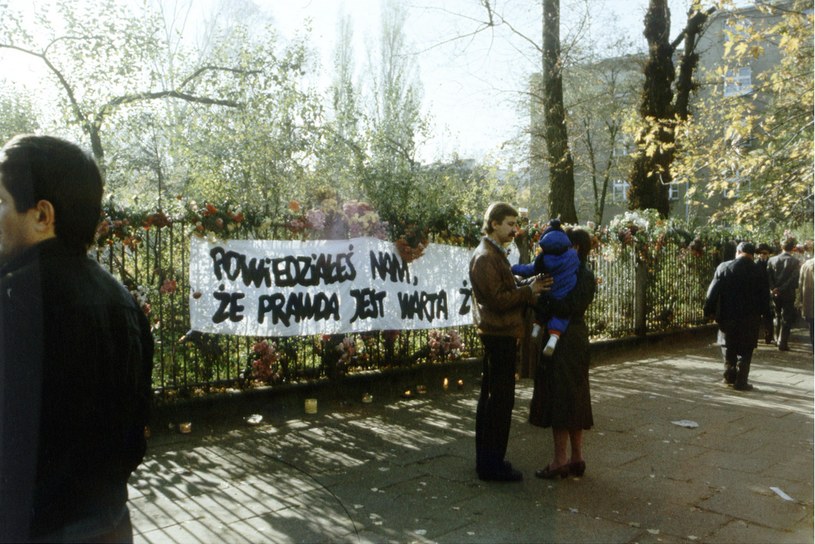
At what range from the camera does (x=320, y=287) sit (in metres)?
8.05

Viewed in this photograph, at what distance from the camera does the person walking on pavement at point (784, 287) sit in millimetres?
13820

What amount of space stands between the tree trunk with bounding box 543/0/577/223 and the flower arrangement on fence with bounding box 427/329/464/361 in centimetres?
762

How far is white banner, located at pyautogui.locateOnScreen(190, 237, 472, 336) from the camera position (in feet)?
23.9

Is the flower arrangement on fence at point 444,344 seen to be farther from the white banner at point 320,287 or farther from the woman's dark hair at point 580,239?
the woman's dark hair at point 580,239

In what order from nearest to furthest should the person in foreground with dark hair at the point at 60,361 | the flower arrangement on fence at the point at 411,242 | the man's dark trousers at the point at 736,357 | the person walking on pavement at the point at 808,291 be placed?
the person in foreground with dark hair at the point at 60,361
the flower arrangement on fence at the point at 411,242
the man's dark trousers at the point at 736,357
the person walking on pavement at the point at 808,291

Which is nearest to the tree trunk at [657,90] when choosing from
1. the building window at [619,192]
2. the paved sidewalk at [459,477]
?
the paved sidewalk at [459,477]

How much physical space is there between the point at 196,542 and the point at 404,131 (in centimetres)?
1630

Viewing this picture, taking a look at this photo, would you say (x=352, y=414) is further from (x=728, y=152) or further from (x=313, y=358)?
(x=728, y=152)

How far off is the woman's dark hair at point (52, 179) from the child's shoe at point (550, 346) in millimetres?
3991

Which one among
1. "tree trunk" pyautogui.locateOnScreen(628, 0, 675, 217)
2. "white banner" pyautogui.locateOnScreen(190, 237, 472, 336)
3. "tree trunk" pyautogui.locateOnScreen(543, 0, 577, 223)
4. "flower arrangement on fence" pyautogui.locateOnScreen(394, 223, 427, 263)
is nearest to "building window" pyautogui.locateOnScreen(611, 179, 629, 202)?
"tree trunk" pyautogui.locateOnScreen(628, 0, 675, 217)

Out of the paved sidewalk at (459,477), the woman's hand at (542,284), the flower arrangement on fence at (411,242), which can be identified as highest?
the flower arrangement on fence at (411,242)

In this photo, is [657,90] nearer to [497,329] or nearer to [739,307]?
[739,307]

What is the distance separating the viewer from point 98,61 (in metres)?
14.7

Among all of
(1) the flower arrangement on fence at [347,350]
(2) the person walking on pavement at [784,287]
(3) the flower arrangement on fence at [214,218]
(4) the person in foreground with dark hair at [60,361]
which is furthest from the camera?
(2) the person walking on pavement at [784,287]
